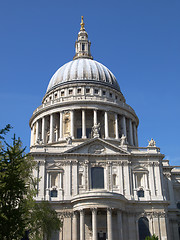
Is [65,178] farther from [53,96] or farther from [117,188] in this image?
[53,96]

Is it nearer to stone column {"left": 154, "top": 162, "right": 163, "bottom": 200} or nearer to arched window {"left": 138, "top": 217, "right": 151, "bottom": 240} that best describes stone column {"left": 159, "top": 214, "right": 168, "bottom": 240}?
arched window {"left": 138, "top": 217, "right": 151, "bottom": 240}

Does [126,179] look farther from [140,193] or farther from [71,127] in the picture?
[71,127]

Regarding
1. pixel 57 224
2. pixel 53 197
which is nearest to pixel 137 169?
pixel 53 197

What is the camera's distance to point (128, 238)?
48.6 m

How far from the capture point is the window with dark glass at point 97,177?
2034 inches

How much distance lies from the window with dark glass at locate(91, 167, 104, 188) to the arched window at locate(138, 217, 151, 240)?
307 inches

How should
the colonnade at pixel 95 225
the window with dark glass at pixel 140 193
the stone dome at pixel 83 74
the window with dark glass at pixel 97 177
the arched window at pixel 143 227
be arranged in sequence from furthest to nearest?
1. the stone dome at pixel 83 74
2. the window with dark glass at pixel 140 193
3. the window with dark glass at pixel 97 177
4. the arched window at pixel 143 227
5. the colonnade at pixel 95 225

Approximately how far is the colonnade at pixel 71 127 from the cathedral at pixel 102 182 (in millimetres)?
205

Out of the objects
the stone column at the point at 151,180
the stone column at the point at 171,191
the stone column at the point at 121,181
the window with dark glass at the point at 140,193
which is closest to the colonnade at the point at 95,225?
the stone column at the point at 121,181

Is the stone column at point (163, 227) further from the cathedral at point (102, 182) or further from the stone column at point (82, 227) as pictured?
the stone column at point (82, 227)

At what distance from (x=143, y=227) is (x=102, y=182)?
8933 millimetres

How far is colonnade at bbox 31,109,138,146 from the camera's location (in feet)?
214

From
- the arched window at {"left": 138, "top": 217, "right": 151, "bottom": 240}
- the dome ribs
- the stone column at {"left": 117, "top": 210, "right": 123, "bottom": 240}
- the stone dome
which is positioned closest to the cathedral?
the arched window at {"left": 138, "top": 217, "right": 151, "bottom": 240}

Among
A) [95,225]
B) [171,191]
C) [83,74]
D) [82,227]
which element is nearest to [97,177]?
[95,225]
